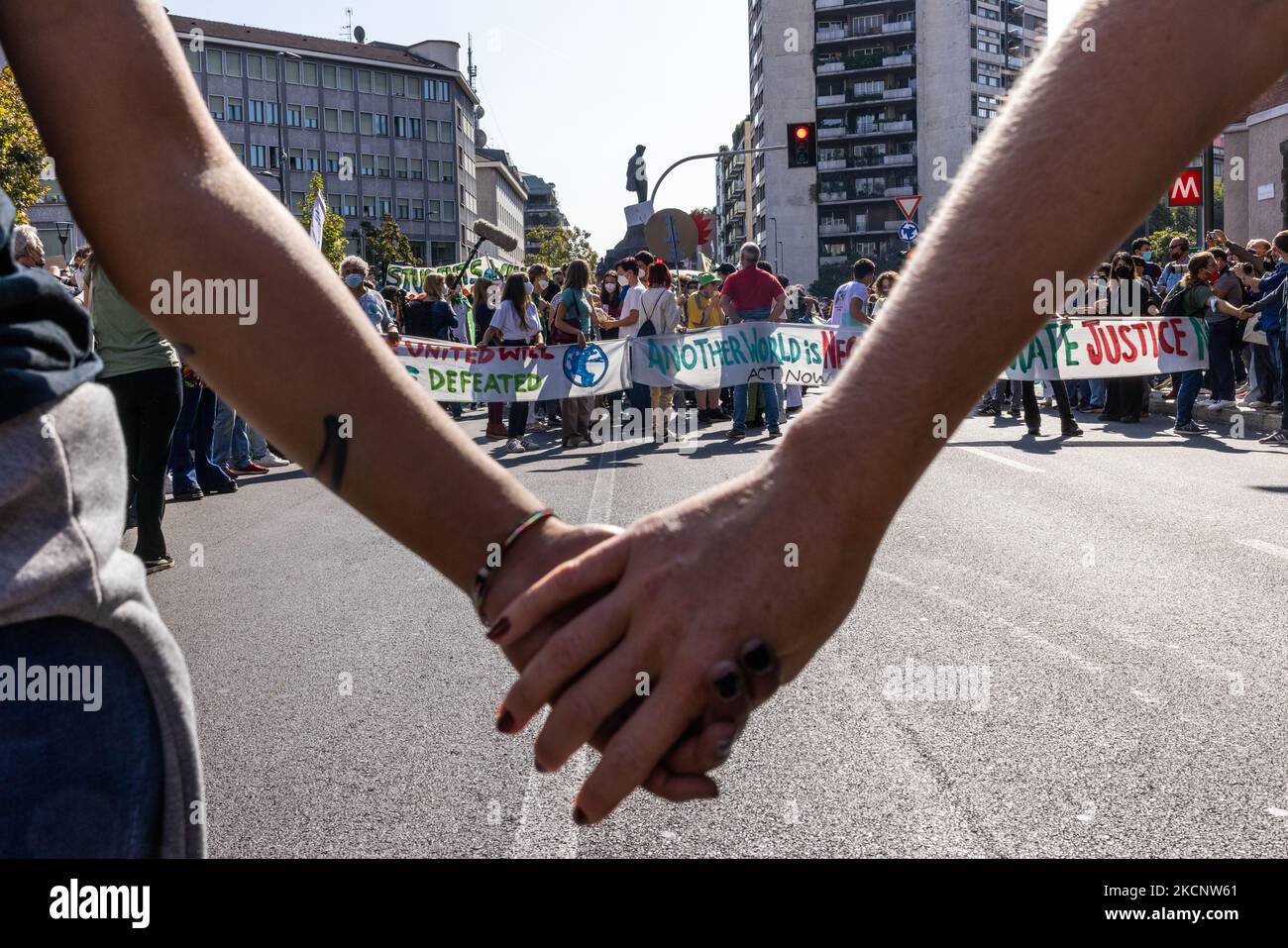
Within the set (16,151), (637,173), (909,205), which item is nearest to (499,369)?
(909,205)

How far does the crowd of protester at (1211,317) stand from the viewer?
50.6ft

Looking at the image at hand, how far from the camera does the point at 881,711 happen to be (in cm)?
424

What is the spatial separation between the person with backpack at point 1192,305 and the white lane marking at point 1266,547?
343 inches

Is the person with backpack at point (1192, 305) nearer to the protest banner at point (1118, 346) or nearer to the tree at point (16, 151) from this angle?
the protest banner at point (1118, 346)

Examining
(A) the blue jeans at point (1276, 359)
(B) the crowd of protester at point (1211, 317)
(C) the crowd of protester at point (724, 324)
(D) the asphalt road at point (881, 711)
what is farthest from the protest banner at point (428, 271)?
(D) the asphalt road at point (881, 711)

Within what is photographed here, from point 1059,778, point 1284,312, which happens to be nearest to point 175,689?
point 1059,778

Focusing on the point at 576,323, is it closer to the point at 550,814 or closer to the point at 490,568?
the point at 550,814

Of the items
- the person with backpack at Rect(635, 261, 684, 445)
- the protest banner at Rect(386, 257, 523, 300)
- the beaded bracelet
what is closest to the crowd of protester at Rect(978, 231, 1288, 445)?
the person with backpack at Rect(635, 261, 684, 445)

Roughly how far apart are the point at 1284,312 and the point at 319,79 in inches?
4332

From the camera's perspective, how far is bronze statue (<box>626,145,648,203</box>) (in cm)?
3928

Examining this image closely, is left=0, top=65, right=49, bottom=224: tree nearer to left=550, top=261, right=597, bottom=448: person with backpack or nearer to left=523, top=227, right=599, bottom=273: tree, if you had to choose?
left=550, top=261, right=597, bottom=448: person with backpack

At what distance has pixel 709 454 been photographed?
13672mm

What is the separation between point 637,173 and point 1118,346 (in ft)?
80.8

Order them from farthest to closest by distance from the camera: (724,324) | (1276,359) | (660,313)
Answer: (724,324) < (660,313) < (1276,359)
